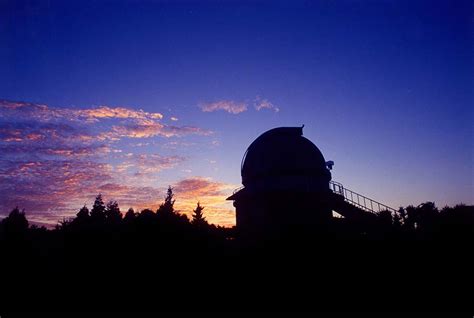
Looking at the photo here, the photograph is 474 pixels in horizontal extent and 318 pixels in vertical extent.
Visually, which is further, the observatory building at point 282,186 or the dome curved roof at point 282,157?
the dome curved roof at point 282,157

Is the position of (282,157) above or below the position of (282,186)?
above

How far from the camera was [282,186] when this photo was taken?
23859mm

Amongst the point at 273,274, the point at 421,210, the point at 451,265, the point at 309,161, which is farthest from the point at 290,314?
the point at 421,210

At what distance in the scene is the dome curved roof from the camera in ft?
80.6

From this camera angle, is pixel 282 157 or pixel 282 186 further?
pixel 282 157

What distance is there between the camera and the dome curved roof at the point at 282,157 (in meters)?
24.6

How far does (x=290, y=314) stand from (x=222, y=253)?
19.5 ft

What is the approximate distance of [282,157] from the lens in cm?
2489

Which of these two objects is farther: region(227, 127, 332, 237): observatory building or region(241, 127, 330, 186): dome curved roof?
region(241, 127, 330, 186): dome curved roof

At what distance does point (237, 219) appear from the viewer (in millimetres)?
27047

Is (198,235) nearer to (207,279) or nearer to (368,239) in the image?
(207,279)

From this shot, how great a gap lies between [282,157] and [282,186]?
2.72 m

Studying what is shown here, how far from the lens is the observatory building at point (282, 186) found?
2345 centimetres

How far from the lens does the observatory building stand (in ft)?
76.9
